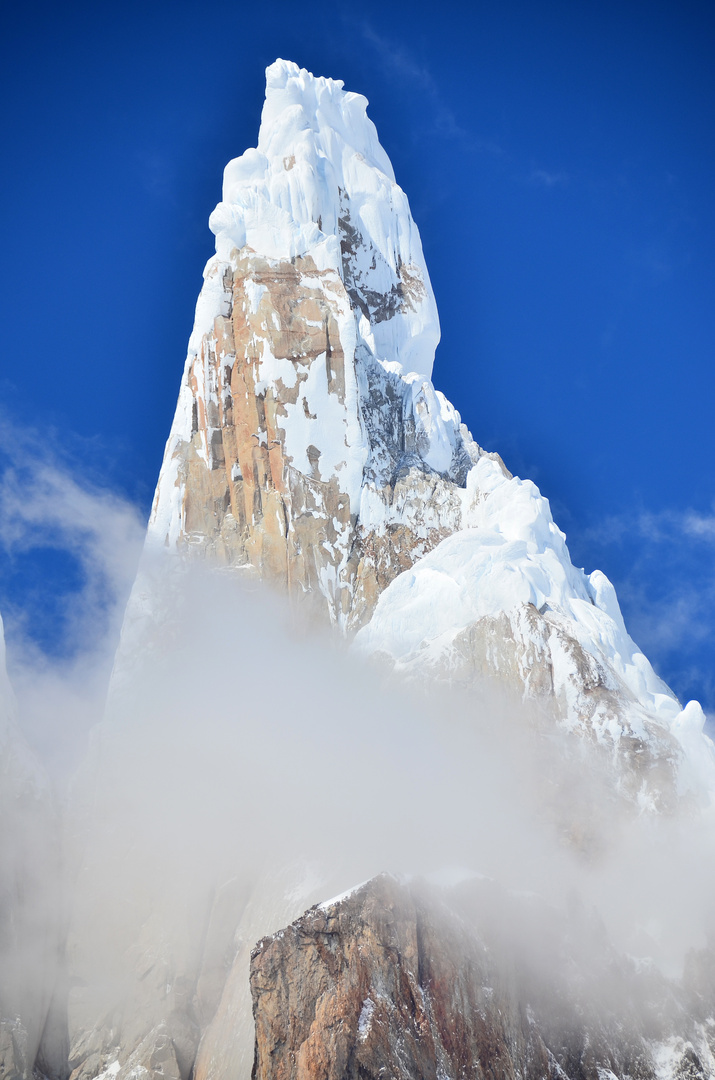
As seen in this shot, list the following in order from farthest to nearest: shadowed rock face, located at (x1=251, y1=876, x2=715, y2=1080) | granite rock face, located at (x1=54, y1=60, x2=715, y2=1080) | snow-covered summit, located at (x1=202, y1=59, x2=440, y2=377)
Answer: snow-covered summit, located at (x1=202, y1=59, x2=440, y2=377)
granite rock face, located at (x1=54, y1=60, x2=715, y2=1080)
shadowed rock face, located at (x1=251, y1=876, x2=715, y2=1080)

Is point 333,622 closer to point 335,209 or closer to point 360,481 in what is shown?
point 360,481

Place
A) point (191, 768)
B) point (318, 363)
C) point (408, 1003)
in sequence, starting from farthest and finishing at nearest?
point (318, 363), point (191, 768), point (408, 1003)

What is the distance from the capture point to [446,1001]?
46.2 metres

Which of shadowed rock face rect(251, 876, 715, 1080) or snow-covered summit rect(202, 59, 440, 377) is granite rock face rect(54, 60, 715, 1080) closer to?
shadowed rock face rect(251, 876, 715, 1080)

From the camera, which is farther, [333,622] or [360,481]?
[360,481]

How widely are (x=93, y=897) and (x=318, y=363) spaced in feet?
148

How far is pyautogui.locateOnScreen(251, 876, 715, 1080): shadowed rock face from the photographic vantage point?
141 ft

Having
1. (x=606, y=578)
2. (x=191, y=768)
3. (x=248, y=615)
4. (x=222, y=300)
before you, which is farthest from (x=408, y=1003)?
(x=222, y=300)

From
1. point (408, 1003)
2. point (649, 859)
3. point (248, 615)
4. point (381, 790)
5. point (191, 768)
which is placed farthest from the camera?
point (248, 615)

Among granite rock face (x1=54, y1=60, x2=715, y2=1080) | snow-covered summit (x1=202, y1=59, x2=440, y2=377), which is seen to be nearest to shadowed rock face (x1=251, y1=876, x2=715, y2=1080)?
granite rock face (x1=54, y1=60, x2=715, y2=1080)

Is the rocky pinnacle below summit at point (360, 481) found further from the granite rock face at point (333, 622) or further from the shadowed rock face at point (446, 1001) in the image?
the shadowed rock face at point (446, 1001)

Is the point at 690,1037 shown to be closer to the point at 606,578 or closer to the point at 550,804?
the point at 550,804

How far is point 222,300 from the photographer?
8412 centimetres

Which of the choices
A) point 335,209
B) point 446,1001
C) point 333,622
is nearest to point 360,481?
point 333,622
